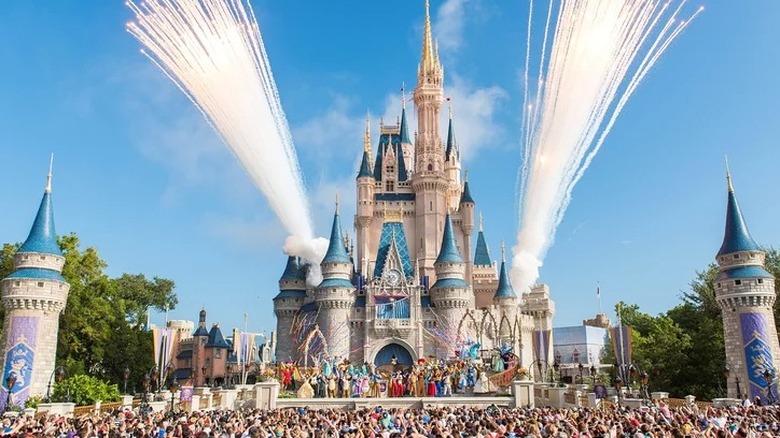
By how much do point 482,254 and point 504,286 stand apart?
859 cm

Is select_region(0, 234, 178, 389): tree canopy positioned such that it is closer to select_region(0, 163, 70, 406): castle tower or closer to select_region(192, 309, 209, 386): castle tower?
select_region(0, 163, 70, 406): castle tower

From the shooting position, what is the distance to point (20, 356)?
36594 millimetres

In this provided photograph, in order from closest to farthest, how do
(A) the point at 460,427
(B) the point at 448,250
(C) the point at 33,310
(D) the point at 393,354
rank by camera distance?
(A) the point at 460,427, (C) the point at 33,310, (D) the point at 393,354, (B) the point at 448,250

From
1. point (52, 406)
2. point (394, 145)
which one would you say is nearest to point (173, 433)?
point (52, 406)

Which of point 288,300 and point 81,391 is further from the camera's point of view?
point 288,300

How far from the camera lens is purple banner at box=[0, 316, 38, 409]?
118 feet

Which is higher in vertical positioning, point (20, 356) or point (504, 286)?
point (504, 286)

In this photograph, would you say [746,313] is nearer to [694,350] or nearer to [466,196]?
[694,350]

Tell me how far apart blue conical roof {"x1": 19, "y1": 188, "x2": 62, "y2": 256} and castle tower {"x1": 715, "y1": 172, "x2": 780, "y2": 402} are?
136ft

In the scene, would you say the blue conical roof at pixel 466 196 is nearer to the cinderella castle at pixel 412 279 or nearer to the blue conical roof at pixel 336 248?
the cinderella castle at pixel 412 279

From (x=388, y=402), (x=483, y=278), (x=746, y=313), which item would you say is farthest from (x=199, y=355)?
(x=746, y=313)

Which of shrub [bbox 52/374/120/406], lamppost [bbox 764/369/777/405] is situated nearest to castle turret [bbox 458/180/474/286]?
lamppost [bbox 764/369/777/405]

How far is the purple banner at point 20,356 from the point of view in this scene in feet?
118

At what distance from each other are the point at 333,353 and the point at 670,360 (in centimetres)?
2831
